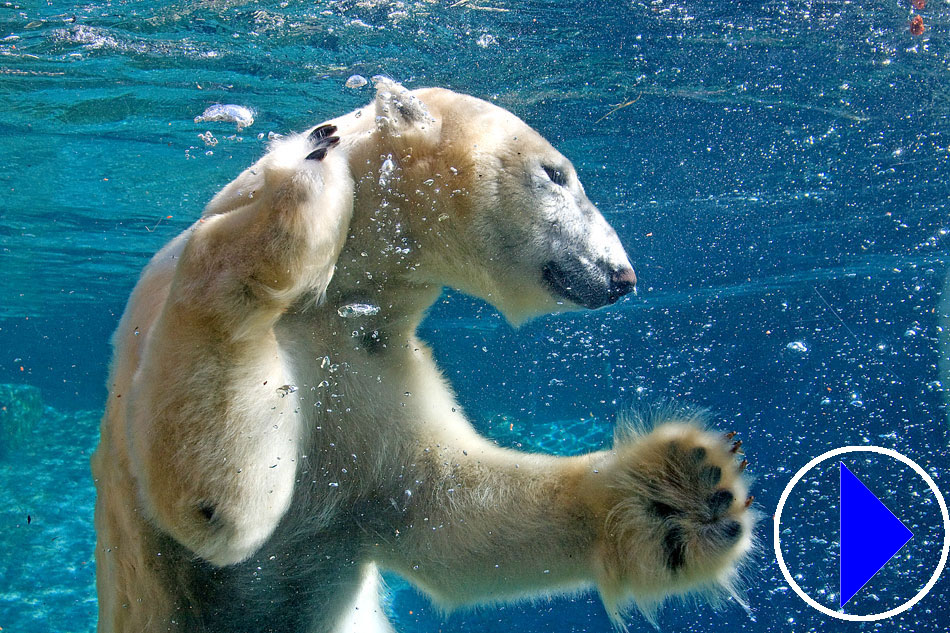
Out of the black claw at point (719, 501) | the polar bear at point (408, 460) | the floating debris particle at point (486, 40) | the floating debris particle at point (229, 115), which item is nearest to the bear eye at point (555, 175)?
the polar bear at point (408, 460)

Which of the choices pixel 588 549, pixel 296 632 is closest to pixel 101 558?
pixel 296 632

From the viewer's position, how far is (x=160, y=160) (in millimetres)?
8391

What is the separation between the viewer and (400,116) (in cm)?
203

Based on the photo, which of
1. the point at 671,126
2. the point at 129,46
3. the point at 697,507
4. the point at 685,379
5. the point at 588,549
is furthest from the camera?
the point at 685,379

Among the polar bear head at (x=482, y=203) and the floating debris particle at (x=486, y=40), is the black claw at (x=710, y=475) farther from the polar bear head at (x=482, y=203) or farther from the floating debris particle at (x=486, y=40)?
the floating debris particle at (x=486, y=40)

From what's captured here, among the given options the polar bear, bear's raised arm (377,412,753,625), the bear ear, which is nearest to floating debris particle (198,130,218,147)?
the polar bear

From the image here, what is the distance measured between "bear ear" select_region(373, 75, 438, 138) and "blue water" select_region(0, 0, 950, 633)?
109 centimetres

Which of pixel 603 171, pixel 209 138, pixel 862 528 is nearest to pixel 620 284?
pixel 862 528

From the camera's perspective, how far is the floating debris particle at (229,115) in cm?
749

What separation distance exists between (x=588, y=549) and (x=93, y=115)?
7.42 m

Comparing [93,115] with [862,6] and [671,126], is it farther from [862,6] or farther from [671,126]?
[862,6]

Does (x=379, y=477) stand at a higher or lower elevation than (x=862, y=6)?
lower

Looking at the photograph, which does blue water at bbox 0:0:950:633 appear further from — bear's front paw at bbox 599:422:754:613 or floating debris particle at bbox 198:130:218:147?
bear's front paw at bbox 599:422:754:613

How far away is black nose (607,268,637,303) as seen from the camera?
2.20 m
